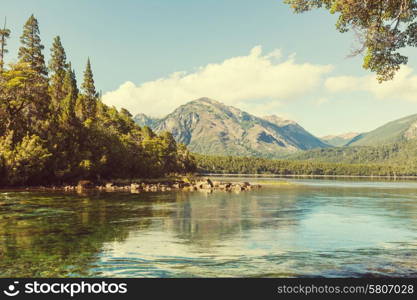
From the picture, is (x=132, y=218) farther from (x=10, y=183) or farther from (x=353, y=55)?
(x=10, y=183)

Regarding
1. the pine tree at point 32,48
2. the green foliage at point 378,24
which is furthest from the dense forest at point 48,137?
the green foliage at point 378,24

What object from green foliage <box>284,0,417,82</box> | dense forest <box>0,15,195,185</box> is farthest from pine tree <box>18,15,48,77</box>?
green foliage <box>284,0,417,82</box>

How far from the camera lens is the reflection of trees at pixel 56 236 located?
648 inches

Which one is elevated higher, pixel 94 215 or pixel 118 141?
pixel 118 141

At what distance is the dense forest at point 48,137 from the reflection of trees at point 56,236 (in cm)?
3505

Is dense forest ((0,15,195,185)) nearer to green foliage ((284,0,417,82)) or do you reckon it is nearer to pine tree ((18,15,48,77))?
pine tree ((18,15,48,77))

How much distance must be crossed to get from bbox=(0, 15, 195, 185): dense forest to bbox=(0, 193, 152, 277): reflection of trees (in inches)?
1380

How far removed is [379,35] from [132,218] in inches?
1045

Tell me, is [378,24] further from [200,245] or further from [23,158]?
[23,158]

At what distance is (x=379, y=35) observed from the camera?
65.4 ft

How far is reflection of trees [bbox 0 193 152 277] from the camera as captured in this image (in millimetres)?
16453

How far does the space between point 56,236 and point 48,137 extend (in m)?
65.6

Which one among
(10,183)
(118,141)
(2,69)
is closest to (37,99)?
(2,69)

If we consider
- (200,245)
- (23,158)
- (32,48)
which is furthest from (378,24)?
(32,48)
